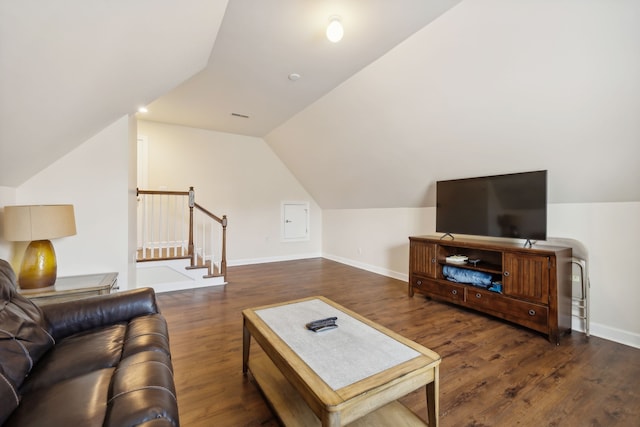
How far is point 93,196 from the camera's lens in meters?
2.88

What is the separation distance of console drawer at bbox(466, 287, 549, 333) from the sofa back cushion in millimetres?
3542

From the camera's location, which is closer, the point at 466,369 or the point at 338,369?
the point at 338,369

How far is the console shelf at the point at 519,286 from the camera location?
97.0 inches

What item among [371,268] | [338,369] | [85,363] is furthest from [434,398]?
[371,268]

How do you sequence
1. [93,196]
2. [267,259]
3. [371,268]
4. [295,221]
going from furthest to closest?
[295,221] → [267,259] → [371,268] → [93,196]

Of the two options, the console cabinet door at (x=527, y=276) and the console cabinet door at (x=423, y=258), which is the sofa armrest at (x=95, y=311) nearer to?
the console cabinet door at (x=423, y=258)

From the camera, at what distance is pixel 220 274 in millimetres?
4422

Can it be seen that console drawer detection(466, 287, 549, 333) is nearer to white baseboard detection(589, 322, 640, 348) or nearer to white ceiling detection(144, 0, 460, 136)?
white baseboard detection(589, 322, 640, 348)

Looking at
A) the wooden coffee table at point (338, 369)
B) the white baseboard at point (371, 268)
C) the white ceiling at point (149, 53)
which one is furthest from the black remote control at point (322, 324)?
the white baseboard at point (371, 268)

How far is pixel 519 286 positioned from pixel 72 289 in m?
4.15

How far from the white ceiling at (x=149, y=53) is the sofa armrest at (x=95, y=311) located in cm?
116

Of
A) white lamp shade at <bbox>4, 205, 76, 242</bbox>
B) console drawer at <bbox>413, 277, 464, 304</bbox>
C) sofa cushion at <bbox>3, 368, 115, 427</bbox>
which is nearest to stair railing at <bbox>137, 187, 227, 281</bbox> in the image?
white lamp shade at <bbox>4, 205, 76, 242</bbox>

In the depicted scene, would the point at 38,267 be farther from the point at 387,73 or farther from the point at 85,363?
the point at 387,73

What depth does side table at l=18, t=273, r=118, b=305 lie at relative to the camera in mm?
2236
